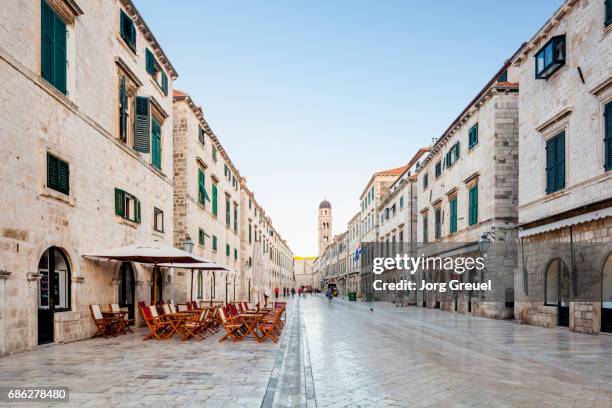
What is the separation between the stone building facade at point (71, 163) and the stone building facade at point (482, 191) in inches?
536

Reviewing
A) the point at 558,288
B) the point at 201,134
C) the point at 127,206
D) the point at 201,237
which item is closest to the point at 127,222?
the point at 127,206

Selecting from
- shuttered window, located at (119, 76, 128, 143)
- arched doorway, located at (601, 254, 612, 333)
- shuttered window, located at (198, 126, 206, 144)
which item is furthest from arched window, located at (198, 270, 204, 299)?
arched doorway, located at (601, 254, 612, 333)

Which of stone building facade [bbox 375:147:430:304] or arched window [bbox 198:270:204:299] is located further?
stone building facade [bbox 375:147:430:304]

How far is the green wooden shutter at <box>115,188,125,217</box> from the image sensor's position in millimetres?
13992

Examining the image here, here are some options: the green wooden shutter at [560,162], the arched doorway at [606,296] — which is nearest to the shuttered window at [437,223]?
the green wooden shutter at [560,162]

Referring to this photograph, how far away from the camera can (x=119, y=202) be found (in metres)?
14.1

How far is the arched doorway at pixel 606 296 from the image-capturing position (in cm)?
1260

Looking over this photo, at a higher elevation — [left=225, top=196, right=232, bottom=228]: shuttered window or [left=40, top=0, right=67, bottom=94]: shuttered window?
[left=40, top=0, right=67, bottom=94]: shuttered window

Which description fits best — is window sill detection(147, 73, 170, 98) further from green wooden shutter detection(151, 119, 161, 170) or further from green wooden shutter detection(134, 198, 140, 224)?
green wooden shutter detection(134, 198, 140, 224)

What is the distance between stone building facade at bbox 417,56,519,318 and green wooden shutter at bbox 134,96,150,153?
13.3 meters

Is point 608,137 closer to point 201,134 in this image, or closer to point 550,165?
point 550,165

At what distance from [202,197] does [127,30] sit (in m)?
10.2

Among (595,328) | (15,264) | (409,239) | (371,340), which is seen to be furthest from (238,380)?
(409,239)

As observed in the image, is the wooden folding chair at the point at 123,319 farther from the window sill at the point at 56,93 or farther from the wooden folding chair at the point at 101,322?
the window sill at the point at 56,93
